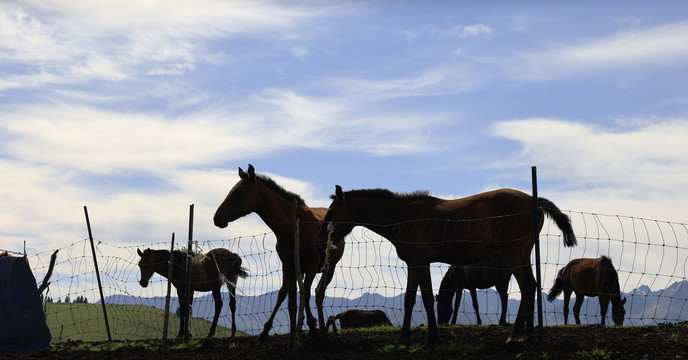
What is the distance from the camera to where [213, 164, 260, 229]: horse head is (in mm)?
12523

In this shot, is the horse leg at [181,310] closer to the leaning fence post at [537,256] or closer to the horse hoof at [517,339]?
the horse hoof at [517,339]

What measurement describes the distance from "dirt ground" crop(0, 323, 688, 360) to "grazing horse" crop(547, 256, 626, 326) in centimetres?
473

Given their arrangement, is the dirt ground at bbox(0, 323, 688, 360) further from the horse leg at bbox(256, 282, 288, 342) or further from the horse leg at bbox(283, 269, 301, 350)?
the horse leg at bbox(283, 269, 301, 350)

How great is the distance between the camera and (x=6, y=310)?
37.6ft

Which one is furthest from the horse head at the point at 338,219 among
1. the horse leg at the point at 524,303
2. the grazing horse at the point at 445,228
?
the horse leg at the point at 524,303

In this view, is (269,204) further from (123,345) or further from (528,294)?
(528,294)

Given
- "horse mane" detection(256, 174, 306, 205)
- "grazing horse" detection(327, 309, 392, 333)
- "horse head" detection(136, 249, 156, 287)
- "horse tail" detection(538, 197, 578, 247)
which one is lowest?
"grazing horse" detection(327, 309, 392, 333)

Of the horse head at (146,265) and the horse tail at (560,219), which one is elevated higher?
the horse tail at (560,219)

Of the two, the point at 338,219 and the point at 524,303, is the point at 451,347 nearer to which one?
the point at 524,303

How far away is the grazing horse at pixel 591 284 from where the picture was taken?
17.8 metres

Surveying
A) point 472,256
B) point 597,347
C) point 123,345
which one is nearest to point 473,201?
point 472,256

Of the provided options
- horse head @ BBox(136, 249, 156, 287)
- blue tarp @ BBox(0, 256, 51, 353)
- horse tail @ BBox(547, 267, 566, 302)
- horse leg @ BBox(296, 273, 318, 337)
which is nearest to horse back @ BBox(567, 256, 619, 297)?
horse tail @ BBox(547, 267, 566, 302)

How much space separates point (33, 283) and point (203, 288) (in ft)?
21.5

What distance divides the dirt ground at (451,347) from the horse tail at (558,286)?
749 centimetres
